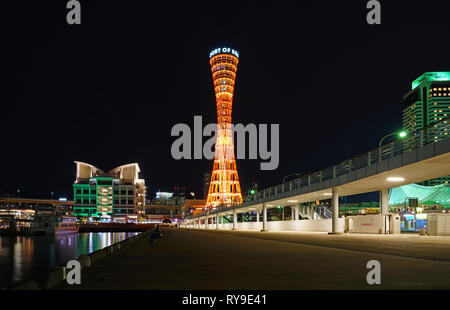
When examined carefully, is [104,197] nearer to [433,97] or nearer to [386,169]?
[433,97]

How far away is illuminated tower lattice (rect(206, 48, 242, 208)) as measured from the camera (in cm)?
10350

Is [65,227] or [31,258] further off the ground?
[31,258]

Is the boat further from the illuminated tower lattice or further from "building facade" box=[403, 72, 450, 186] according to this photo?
"building facade" box=[403, 72, 450, 186]

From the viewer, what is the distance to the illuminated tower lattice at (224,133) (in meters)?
104

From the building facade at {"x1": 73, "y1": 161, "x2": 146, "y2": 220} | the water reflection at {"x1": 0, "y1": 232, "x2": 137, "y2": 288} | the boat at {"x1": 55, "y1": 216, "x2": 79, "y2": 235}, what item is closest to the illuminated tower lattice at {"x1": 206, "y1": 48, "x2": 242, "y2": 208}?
the boat at {"x1": 55, "y1": 216, "x2": 79, "y2": 235}

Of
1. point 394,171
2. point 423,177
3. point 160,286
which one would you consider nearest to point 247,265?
point 160,286

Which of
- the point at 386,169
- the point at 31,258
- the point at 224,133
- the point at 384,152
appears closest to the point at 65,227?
the point at 224,133

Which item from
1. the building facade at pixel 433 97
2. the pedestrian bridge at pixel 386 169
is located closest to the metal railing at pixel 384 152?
the pedestrian bridge at pixel 386 169

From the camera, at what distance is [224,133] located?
4085 inches

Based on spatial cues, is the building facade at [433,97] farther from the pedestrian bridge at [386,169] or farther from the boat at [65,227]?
the pedestrian bridge at [386,169]

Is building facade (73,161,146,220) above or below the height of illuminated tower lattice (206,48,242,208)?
below

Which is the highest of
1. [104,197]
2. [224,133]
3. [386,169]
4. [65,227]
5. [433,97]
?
[433,97]
